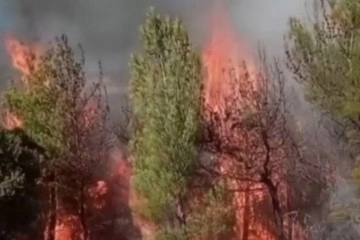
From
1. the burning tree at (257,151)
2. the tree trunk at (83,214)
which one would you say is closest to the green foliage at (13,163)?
the tree trunk at (83,214)

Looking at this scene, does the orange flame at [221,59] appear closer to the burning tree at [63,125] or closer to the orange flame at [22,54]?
→ the burning tree at [63,125]

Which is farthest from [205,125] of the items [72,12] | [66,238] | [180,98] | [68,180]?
[72,12]

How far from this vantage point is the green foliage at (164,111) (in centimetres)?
938

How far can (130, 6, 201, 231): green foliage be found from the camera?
938 centimetres

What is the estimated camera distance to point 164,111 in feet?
31.1

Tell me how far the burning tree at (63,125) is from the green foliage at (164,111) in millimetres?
949

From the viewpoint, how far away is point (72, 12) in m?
12.2

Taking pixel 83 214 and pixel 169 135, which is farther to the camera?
pixel 83 214

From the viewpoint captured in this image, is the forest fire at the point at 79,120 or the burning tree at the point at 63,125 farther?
the forest fire at the point at 79,120

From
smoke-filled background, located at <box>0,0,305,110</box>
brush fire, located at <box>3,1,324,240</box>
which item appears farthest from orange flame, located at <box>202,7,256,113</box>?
smoke-filled background, located at <box>0,0,305,110</box>

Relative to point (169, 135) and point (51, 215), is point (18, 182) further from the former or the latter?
point (169, 135)

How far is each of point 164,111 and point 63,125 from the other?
5.15 ft

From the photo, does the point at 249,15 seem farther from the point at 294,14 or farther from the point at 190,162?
the point at 190,162

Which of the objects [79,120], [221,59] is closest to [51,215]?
[79,120]
